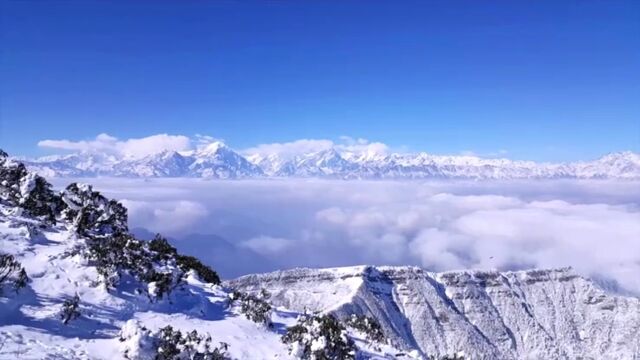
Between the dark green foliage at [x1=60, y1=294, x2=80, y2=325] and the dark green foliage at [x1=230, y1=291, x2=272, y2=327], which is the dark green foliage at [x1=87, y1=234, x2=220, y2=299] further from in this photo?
the dark green foliage at [x1=230, y1=291, x2=272, y2=327]

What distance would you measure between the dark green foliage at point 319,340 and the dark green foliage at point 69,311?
1408 centimetres

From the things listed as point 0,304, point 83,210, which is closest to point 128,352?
point 0,304

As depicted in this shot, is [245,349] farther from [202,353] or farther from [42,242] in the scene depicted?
[42,242]

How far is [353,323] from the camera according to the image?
5750 centimetres

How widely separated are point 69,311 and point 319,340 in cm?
1585

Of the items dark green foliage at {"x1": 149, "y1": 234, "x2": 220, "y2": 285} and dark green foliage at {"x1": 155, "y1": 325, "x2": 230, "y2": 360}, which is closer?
dark green foliage at {"x1": 155, "y1": 325, "x2": 230, "y2": 360}

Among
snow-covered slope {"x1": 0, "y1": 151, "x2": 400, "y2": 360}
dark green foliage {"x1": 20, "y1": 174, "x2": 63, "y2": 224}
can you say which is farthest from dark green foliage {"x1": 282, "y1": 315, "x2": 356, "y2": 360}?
dark green foliage {"x1": 20, "y1": 174, "x2": 63, "y2": 224}

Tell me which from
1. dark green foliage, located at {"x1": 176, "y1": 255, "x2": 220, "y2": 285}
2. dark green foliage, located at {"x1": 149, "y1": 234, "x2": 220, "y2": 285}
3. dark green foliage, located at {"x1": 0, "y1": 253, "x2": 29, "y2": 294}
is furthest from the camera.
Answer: dark green foliage, located at {"x1": 176, "y1": 255, "x2": 220, "y2": 285}

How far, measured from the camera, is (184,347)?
28781 mm

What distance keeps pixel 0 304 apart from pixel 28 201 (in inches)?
998

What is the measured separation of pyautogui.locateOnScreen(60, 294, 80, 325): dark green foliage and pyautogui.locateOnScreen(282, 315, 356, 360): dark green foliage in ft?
46.2

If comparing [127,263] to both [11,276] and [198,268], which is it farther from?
[198,268]

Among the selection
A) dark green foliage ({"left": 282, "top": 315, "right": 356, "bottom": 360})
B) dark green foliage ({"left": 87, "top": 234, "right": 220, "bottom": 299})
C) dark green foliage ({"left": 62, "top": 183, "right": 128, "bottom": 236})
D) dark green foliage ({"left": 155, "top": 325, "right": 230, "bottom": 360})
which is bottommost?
dark green foliage ({"left": 282, "top": 315, "right": 356, "bottom": 360})

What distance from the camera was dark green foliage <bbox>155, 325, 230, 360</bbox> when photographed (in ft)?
89.6
